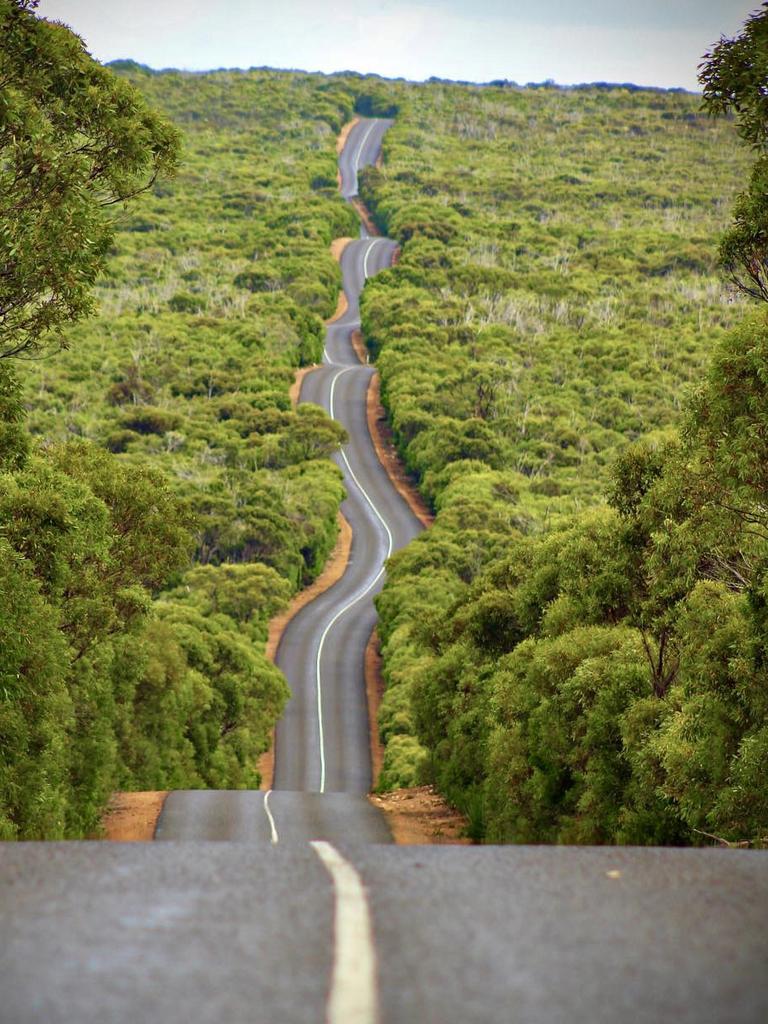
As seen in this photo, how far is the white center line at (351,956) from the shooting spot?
420 cm

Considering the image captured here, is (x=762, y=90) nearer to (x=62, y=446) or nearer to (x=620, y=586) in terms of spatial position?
(x=620, y=586)

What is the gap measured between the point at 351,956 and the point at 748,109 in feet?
41.1

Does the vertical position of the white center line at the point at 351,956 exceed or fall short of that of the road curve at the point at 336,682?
it exceeds it

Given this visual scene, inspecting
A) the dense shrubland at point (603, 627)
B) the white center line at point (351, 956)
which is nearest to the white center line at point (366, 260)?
the dense shrubland at point (603, 627)

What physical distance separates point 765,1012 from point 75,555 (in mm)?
16741

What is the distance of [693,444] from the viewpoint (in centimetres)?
1502

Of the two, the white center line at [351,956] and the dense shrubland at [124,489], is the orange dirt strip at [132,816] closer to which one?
the dense shrubland at [124,489]

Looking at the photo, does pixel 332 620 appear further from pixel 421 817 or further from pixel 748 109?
pixel 748 109

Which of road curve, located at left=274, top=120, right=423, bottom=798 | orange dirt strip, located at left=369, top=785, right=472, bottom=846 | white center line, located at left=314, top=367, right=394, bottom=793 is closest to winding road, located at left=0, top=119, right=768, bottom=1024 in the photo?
orange dirt strip, located at left=369, top=785, right=472, bottom=846

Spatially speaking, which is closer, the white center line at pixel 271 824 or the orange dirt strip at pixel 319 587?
the white center line at pixel 271 824

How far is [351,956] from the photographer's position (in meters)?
4.75

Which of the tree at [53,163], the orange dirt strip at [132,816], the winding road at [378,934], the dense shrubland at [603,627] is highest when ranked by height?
the tree at [53,163]

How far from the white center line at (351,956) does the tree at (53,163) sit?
36.5 ft

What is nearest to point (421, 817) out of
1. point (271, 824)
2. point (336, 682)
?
point (271, 824)
